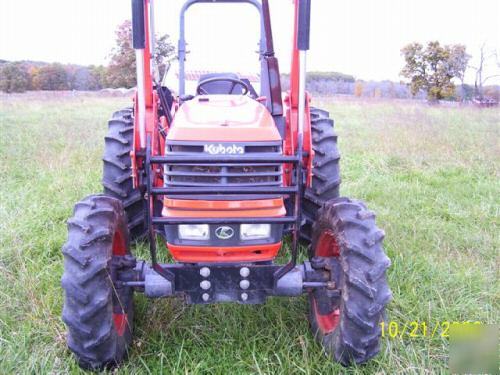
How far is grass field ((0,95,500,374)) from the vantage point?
2.83 meters

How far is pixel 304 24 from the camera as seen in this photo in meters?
2.71

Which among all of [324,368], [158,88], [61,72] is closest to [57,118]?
[158,88]

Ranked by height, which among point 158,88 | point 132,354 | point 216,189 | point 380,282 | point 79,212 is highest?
point 158,88

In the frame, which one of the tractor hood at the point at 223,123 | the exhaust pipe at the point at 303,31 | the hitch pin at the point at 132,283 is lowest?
the hitch pin at the point at 132,283

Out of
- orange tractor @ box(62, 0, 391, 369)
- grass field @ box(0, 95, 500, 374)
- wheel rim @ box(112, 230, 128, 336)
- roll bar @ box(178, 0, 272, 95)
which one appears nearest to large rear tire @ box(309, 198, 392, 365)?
orange tractor @ box(62, 0, 391, 369)

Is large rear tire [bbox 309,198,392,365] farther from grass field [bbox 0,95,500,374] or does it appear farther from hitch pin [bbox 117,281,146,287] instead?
hitch pin [bbox 117,281,146,287]

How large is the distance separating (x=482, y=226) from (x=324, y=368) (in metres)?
2.88

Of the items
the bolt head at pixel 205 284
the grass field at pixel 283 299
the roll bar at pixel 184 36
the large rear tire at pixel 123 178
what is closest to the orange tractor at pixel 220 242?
the bolt head at pixel 205 284

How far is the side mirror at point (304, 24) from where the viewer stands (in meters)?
2.69

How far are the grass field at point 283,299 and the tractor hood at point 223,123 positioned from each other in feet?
3.88

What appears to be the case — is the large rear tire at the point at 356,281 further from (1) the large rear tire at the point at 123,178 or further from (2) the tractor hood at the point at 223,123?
(1) the large rear tire at the point at 123,178

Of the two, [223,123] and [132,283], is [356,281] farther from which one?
[132,283]

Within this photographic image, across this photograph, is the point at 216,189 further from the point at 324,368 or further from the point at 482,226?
the point at 482,226

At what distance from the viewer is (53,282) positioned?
3523 millimetres
